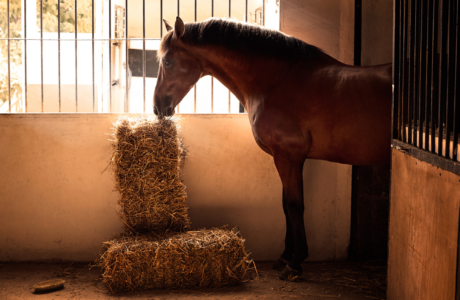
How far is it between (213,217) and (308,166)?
901mm

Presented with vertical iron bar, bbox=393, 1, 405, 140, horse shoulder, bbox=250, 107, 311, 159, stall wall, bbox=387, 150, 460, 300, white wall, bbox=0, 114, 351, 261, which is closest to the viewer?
stall wall, bbox=387, 150, 460, 300

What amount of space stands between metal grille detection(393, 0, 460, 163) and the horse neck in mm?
951

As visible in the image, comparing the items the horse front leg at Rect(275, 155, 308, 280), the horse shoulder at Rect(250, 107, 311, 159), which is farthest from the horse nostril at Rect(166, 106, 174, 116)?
the horse front leg at Rect(275, 155, 308, 280)

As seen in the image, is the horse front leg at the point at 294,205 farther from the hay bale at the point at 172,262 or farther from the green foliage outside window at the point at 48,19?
the green foliage outside window at the point at 48,19

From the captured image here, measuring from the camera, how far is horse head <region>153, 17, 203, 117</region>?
9.46 feet

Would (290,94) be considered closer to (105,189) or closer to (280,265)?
(280,265)

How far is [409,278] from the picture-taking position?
5.98ft

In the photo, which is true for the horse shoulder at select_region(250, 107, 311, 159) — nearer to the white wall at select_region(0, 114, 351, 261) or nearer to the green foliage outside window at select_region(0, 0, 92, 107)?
the white wall at select_region(0, 114, 351, 261)

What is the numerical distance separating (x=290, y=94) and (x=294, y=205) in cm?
78

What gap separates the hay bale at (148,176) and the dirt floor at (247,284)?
477mm

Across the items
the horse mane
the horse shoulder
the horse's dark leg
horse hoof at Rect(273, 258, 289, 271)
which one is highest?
the horse mane

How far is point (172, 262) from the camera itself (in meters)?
2.57

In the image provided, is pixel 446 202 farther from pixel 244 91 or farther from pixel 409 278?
pixel 244 91

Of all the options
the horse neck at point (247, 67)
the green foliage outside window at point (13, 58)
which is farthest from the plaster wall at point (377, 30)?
the green foliage outside window at point (13, 58)
